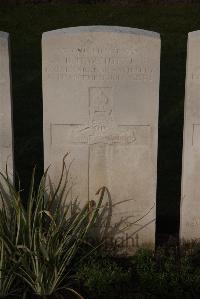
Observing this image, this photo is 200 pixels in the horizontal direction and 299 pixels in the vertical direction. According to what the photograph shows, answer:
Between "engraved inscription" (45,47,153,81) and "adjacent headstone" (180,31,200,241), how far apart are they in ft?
1.06

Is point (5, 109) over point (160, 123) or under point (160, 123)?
over

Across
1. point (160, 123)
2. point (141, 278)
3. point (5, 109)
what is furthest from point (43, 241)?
point (160, 123)

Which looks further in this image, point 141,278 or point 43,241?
point 141,278

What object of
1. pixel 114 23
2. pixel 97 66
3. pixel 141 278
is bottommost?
pixel 141 278

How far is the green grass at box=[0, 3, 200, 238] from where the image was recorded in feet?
21.4

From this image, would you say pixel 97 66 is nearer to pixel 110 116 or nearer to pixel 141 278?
pixel 110 116

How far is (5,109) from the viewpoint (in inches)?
172

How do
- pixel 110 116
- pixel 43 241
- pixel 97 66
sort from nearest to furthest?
pixel 43 241, pixel 97 66, pixel 110 116

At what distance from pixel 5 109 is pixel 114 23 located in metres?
8.77

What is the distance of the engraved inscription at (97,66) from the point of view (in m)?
4.30

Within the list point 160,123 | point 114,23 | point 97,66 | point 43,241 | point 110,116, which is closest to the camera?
point 43,241

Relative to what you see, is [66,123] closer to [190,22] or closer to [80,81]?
[80,81]

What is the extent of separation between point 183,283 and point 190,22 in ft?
30.4

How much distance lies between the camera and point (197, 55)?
4.30m
